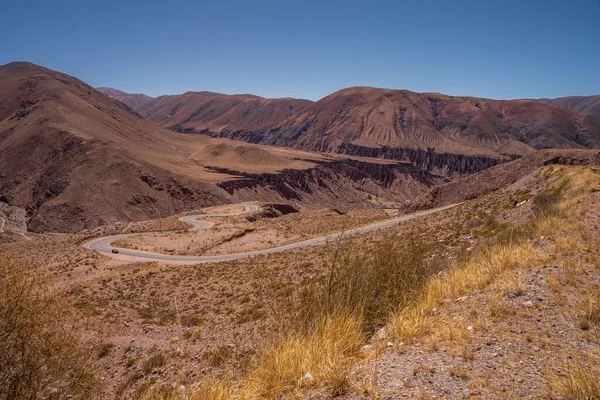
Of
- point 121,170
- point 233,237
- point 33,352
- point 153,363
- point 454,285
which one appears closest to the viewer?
point 33,352

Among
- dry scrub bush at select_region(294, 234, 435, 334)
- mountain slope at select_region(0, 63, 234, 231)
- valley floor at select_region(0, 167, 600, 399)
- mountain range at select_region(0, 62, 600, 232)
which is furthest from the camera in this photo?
mountain range at select_region(0, 62, 600, 232)

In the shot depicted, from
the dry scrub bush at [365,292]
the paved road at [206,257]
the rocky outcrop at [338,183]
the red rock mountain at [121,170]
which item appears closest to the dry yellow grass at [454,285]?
the dry scrub bush at [365,292]

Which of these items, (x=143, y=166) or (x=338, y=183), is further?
(x=338, y=183)

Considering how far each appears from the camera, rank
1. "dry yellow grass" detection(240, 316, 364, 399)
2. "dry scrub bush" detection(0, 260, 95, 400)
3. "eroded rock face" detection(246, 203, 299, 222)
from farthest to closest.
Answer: "eroded rock face" detection(246, 203, 299, 222)
"dry scrub bush" detection(0, 260, 95, 400)
"dry yellow grass" detection(240, 316, 364, 399)

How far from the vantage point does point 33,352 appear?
439cm

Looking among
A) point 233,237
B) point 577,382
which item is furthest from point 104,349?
point 233,237

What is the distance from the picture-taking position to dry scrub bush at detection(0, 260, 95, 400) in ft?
13.2

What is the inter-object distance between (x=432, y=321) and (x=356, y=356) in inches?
A: 48.8

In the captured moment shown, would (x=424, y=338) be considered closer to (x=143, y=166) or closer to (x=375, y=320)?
(x=375, y=320)

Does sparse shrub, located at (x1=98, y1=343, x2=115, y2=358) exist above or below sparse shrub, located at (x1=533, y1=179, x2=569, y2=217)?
below

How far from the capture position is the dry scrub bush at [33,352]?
4031mm

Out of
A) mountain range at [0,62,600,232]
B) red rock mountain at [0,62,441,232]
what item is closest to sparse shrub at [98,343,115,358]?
mountain range at [0,62,600,232]

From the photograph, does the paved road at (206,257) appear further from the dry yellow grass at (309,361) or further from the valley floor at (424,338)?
the dry yellow grass at (309,361)

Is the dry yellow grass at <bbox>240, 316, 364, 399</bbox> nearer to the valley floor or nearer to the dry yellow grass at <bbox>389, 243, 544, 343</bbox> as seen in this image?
the valley floor
